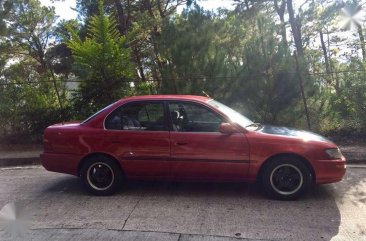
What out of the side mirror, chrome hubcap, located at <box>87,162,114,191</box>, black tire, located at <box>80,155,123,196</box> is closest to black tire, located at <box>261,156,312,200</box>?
the side mirror

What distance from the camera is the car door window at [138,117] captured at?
5.86 meters

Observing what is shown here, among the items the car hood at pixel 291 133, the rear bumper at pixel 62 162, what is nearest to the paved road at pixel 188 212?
the rear bumper at pixel 62 162

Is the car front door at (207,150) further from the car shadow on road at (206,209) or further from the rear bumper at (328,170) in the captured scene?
the rear bumper at (328,170)

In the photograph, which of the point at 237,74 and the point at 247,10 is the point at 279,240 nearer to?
the point at 237,74

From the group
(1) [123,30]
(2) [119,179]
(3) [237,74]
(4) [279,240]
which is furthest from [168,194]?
(1) [123,30]

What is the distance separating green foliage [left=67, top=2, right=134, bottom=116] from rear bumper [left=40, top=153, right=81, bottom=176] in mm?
4229

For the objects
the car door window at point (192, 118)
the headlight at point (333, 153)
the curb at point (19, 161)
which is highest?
the car door window at point (192, 118)

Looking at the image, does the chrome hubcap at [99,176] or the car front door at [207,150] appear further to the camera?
the chrome hubcap at [99,176]

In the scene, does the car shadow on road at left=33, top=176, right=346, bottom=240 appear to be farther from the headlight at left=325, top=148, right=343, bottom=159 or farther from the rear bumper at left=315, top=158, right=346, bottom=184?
the headlight at left=325, top=148, right=343, bottom=159

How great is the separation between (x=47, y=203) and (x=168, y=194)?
1.66 meters

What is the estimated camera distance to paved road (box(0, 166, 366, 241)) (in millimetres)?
4508

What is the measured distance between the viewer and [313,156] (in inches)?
215

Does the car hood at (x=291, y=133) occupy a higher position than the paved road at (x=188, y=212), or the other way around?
the car hood at (x=291, y=133)

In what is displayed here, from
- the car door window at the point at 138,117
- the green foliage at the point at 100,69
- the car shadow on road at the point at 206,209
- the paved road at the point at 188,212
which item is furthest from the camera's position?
the green foliage at the point at 100,69
